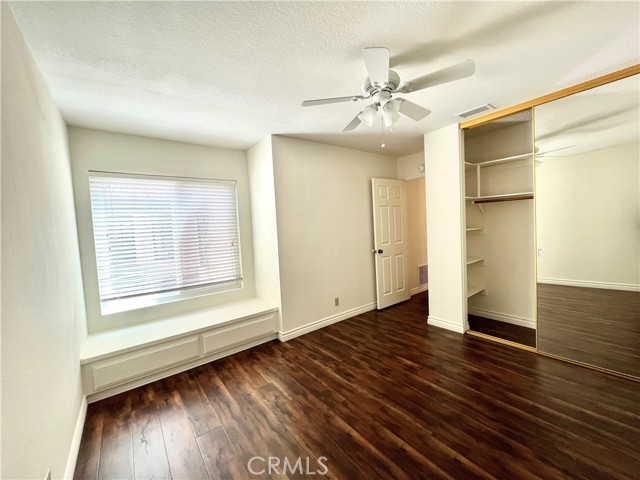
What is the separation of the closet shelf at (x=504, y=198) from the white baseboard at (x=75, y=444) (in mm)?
4085

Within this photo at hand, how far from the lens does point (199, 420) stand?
1.85m

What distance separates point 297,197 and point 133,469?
2.67 meters

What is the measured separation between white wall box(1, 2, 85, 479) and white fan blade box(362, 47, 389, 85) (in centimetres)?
163

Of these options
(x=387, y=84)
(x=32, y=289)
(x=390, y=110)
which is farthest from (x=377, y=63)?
(x=32, y=289)

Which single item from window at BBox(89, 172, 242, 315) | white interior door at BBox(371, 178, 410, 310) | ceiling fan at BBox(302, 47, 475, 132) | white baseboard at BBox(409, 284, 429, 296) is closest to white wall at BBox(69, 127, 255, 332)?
window at BBox(89, 172, 242, 315)

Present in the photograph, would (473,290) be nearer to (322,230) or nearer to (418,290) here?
(418,290)

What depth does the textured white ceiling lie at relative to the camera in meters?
1.26

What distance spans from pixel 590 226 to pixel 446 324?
1.72 meters

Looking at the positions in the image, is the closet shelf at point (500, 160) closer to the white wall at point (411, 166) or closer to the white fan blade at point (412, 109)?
the white wall at point (411, 166)

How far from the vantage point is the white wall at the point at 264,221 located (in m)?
3.04

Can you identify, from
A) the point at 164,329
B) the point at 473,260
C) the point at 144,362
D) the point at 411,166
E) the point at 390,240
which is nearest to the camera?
the point at 144,362

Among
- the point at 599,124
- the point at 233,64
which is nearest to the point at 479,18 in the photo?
the point at 233,64

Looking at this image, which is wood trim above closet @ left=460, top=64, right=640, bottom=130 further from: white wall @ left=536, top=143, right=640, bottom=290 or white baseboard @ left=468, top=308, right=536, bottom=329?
white baseboard @ left=468, top=308, right=536, bottom=329

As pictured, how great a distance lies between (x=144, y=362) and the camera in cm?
231
